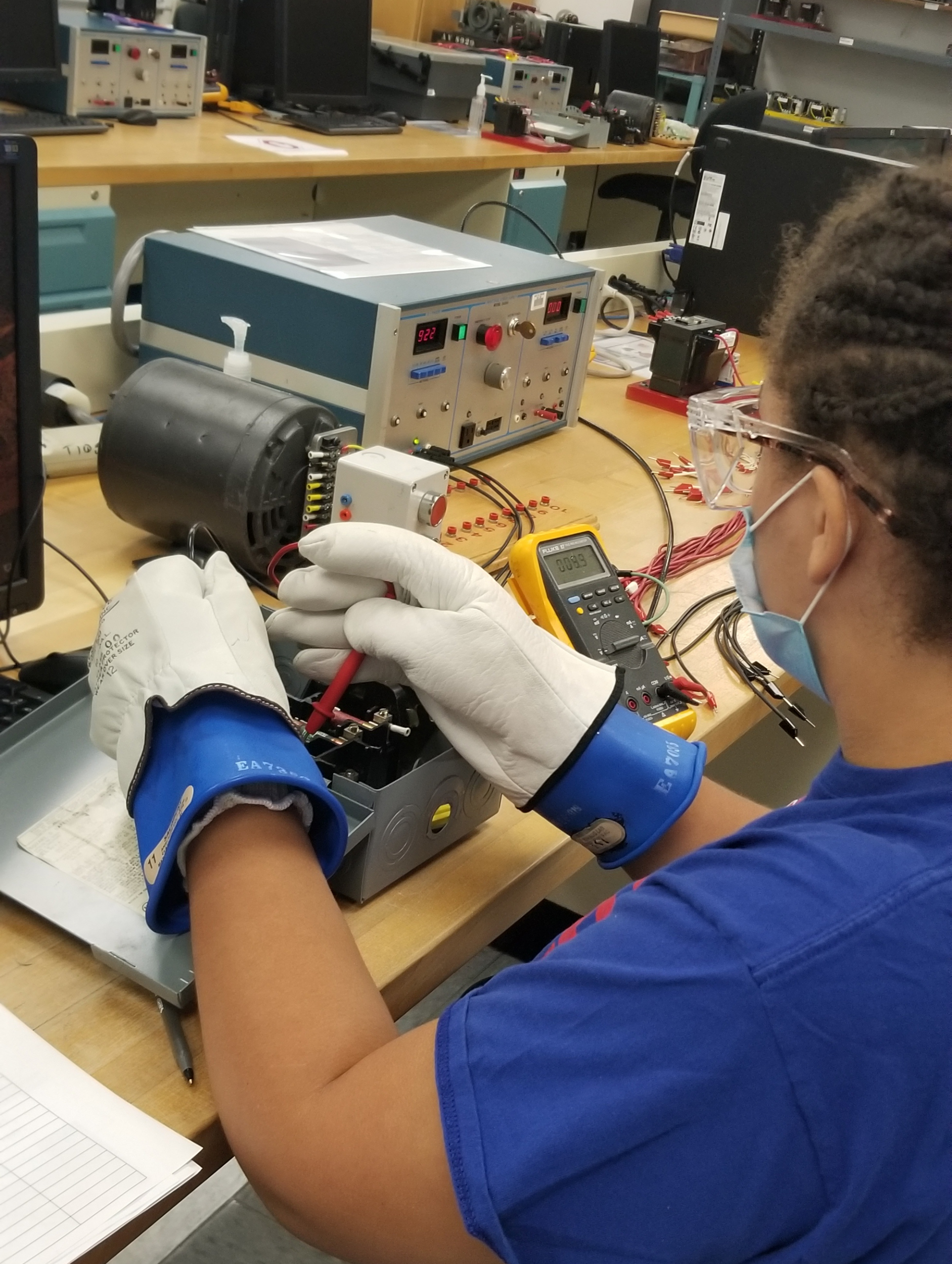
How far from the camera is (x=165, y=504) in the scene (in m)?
1.22

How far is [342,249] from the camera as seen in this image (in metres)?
1.64

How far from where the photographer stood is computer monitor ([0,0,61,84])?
257 centimetres

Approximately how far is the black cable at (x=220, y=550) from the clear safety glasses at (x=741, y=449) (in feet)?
1.46

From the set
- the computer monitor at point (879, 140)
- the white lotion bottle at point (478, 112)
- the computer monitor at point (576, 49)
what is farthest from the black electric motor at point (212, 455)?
the computer monitor at point (576, 49)

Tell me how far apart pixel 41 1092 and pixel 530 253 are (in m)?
1.52

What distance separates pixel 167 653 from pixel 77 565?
474mm

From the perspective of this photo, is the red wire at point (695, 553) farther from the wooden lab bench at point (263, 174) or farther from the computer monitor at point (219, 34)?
the computer monitor at point (219, 34)

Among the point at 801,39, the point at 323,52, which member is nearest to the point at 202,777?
the point at 323,52

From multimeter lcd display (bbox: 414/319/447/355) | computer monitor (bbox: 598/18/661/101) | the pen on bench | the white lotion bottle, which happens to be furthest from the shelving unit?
the pen on bench

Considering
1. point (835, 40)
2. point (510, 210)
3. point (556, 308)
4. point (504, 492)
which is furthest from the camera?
point (835, 40)

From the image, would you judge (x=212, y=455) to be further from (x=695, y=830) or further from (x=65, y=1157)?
(x=65, y=1157)

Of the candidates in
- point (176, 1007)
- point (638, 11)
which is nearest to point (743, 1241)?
point (176, 1007)

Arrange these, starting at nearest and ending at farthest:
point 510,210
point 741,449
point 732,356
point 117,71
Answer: point 741,449
point 732,356
point 117,71
point 510,210

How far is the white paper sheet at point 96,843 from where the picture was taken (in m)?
0.79
